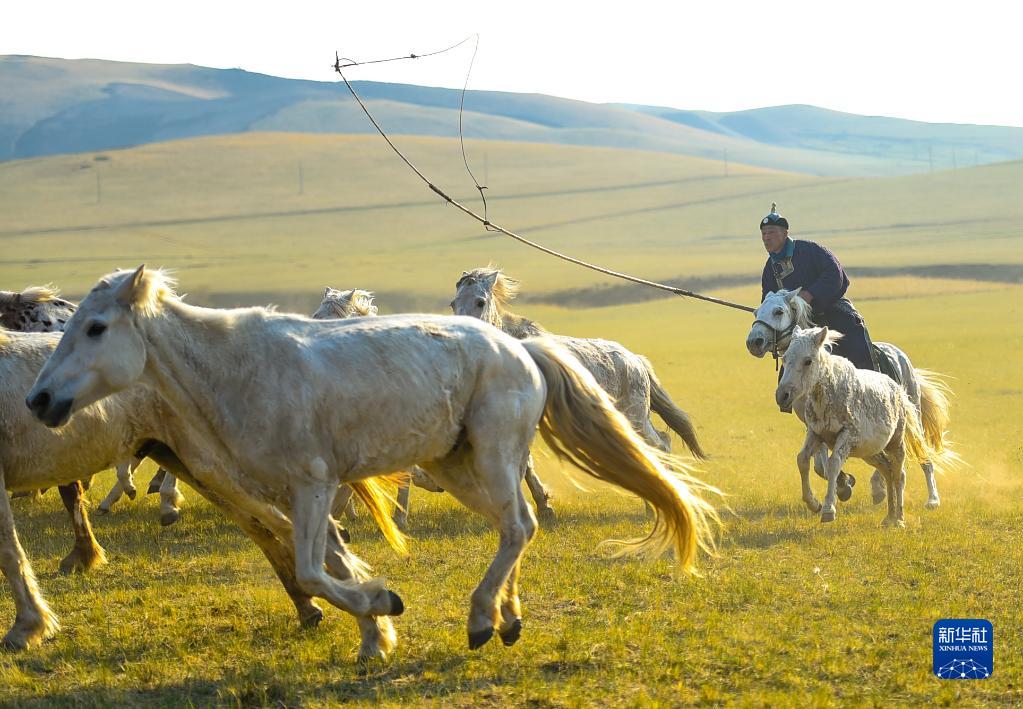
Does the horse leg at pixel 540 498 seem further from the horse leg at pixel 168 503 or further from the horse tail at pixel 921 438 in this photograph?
the horse tail at pixel 921 438

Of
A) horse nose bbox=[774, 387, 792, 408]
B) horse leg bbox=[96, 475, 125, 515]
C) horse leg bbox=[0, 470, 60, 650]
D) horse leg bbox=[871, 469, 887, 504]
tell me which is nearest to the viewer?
horse leg bbox=[0, 470, 60, 650]

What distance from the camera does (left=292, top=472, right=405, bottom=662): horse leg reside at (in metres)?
5.64

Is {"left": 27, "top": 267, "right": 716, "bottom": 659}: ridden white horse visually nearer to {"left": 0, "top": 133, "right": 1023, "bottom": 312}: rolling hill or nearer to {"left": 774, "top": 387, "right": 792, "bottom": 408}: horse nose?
{"left": 774, "top": 387, "right": 792, "bottom": 408}: horse nose

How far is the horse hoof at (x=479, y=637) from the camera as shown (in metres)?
6.01

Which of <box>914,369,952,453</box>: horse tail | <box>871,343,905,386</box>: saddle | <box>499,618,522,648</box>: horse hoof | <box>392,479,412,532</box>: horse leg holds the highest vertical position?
<box>871,343,905,386</box>: saddle

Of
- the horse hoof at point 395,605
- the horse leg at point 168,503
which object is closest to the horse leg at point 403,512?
the horse leg at point 168,503

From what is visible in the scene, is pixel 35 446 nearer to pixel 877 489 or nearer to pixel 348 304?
pixel 348 304

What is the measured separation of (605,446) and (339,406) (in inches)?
65.1

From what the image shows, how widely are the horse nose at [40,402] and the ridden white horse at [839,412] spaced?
21.6 feet

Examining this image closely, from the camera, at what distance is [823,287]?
458 inches

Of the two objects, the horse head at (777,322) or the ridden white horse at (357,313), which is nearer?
the ridden white horse at (357,313)

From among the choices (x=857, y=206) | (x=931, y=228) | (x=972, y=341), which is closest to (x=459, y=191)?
(x=857, y=206)

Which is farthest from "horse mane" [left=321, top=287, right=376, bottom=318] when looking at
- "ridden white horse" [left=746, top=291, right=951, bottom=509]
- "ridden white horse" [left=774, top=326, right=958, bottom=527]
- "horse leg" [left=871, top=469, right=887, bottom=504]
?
"horse leg" [left=871, top=469, right=887, bottom=504]

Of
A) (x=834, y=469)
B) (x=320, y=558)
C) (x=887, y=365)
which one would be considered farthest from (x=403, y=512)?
(x=887, y=365)
